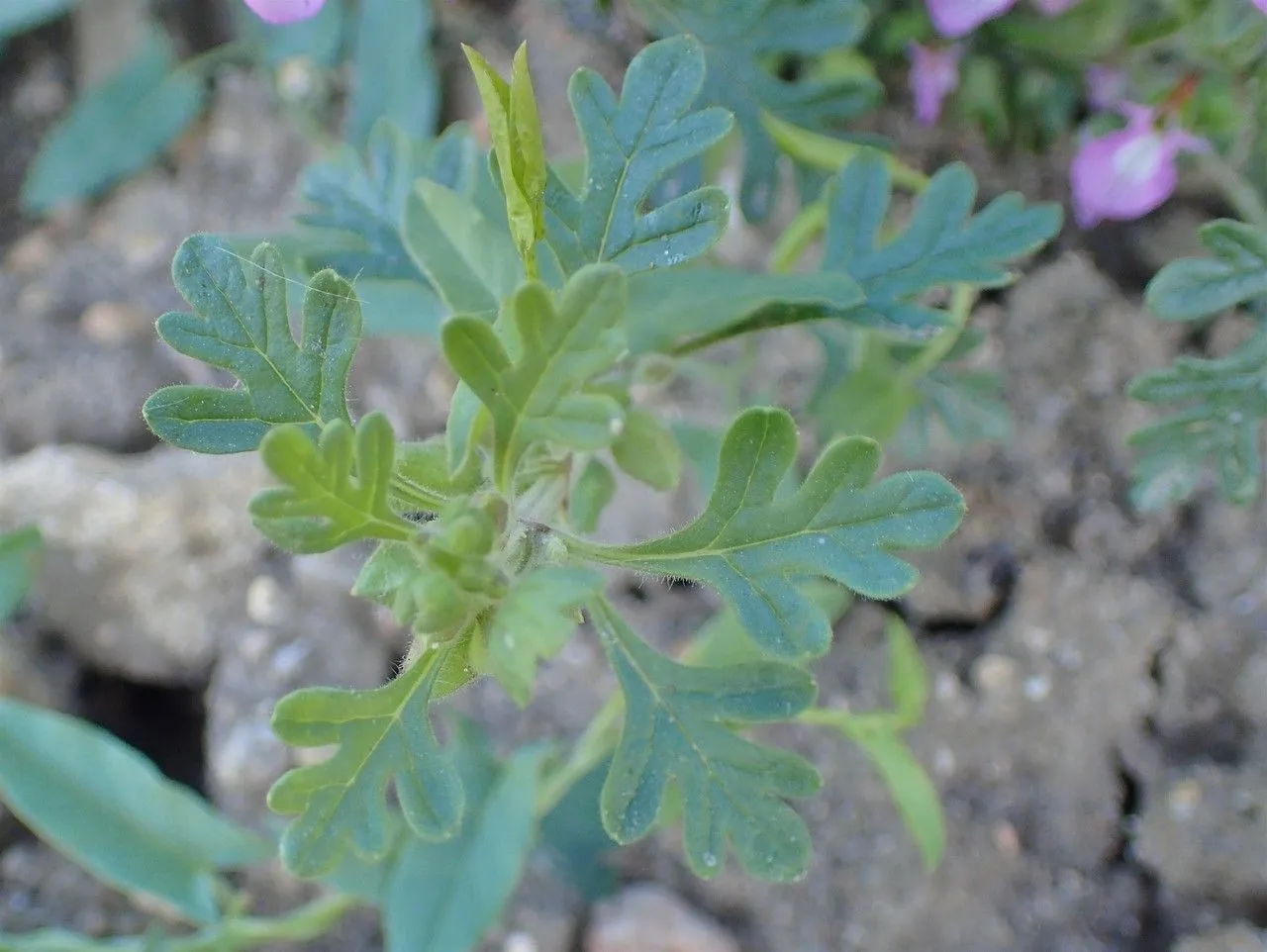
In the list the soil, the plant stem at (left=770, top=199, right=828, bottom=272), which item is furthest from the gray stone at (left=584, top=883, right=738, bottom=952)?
the plant stem at (left=770, top=199, right=828, bottom=272)

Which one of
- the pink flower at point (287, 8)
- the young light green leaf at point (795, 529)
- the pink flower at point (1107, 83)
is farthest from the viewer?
the pink flower at point (1107, 83)

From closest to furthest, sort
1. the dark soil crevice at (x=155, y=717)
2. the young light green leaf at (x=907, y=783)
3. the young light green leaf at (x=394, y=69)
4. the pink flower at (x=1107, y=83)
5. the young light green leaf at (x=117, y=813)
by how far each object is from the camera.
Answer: the young light green leaf at (x=907, y=783), the young light green leaf at (x=117, y=813), the pink flower at (x=1107, y=83), the dark soil crevice at (x=155, y=717), the young light green leaf at (x=394, y=69)

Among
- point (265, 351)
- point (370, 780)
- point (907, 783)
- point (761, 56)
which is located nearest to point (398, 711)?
point (370, 780)

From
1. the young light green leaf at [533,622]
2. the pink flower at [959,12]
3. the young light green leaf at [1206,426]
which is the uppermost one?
the young light green leaf at [533,622]

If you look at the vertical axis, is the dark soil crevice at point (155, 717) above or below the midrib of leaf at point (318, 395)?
below

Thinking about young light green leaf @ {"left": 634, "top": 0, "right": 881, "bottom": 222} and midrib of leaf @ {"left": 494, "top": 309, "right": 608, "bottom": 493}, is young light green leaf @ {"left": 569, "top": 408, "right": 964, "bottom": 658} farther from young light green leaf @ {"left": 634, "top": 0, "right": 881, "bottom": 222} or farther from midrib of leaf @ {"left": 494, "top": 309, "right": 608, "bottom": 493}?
young light green leaf @ {"left": 634, "top": 0, "right": 881, "bottom": 222}

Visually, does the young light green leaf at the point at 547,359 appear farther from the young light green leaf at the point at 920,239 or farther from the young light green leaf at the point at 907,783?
the young light green leaf at the point at 907,783

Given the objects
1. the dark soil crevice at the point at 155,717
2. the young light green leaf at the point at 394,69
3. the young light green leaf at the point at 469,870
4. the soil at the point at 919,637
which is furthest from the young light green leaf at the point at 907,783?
the young light green leaf at the point at 394,69
